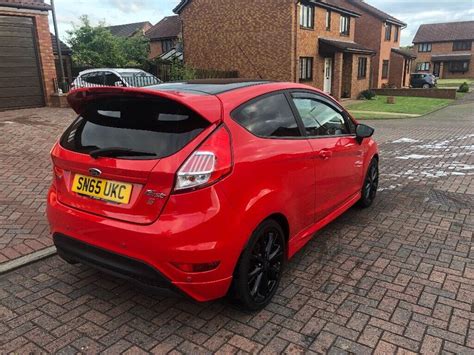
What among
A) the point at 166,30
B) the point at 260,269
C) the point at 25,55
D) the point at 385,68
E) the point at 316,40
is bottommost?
the point at 260,269

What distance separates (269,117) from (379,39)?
106 ft

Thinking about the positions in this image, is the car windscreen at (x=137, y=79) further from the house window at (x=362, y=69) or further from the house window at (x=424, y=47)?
the house window at (x=424, y=47)

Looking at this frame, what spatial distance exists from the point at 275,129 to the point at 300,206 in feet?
2.23

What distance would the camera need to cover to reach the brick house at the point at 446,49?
60.8 m

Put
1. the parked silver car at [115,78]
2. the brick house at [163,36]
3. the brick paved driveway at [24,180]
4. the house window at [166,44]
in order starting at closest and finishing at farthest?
the brick paved driveway at [24,180] → the parked silver car at [115,78] → the brick house at [163,36] → the house window at [166,44]

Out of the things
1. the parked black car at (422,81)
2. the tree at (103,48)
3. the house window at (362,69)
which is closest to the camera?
the house window at (362,69)

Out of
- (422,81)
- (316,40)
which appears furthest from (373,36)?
(316,40)

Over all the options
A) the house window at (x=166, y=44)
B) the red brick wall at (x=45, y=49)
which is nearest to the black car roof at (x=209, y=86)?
the red brick wall at (x=45, y=49)

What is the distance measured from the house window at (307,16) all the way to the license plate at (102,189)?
827 inches

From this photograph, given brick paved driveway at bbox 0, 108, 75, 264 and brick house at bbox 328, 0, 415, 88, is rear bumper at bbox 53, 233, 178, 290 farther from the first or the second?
brick house at bbox 328, 0, 415, 88

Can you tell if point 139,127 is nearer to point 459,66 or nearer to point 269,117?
point 269,117

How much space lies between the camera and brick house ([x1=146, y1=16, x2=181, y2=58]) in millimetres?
38375

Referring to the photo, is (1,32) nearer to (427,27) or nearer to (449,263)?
(449,263)

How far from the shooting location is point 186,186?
242 centimetres
